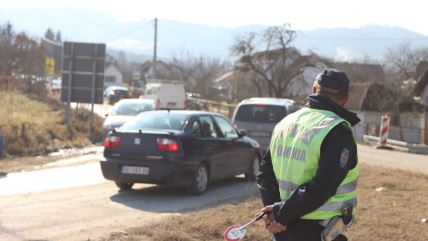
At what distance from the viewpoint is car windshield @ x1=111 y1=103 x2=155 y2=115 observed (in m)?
22.8

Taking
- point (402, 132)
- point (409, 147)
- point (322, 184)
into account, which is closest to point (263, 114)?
point (322, 184)

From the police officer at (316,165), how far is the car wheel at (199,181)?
7.23m

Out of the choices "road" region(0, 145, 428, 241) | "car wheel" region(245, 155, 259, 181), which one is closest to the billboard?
"road" region(0, 145, 428, 241)

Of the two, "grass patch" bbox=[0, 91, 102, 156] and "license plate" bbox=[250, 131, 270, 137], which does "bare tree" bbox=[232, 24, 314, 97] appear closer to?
"grass patch" bbox=[0, 91, 102, 156]

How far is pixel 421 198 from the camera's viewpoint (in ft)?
33.2

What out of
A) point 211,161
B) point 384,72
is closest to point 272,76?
point 384,72

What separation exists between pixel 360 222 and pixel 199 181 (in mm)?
3905

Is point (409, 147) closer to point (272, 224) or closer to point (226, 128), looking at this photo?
point (226, 128)

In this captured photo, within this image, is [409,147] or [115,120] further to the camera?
[409,147]

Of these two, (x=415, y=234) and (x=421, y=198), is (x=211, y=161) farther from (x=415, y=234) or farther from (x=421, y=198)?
(x=415, y=234)

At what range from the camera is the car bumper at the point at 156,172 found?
34.9 ft

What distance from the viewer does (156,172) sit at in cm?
1063

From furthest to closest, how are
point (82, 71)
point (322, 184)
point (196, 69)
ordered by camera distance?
1. point (196, 69)
2. point (82, 71)
3. point (322, 184)

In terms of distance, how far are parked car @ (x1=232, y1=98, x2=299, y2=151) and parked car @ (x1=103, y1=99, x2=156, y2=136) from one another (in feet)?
18.9
